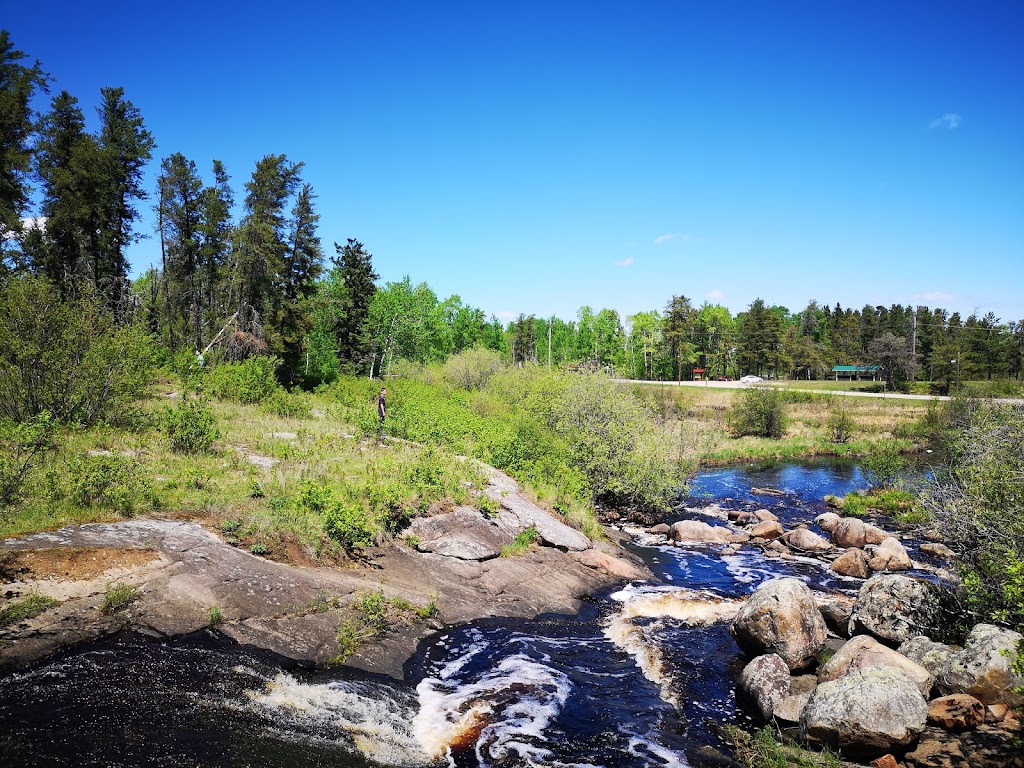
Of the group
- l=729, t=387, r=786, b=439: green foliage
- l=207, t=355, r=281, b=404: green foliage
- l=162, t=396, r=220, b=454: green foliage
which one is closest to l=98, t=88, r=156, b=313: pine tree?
l=207, t=355, r=281, b=404: green foliage

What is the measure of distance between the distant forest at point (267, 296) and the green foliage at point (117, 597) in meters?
11.9

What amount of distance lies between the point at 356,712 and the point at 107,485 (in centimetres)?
768

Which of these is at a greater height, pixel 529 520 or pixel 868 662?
pixel 529 520

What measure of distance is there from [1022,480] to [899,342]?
7830 cm

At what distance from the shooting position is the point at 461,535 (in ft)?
49.5

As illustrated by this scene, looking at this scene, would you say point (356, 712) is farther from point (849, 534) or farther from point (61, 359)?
point (849, 534)

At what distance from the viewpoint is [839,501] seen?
2795 centimetres

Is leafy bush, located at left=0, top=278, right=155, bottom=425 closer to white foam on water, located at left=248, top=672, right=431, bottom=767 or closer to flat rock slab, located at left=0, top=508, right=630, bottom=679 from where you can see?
flat rock slab, located at left=0, top=508, right=630, bottom=679

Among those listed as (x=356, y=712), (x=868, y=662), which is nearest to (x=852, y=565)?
(x=868, y=662)

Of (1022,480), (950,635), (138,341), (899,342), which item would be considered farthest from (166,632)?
(899,342)

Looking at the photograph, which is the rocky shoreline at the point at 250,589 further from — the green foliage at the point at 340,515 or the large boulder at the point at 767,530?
the large boulder at the point at 767,530

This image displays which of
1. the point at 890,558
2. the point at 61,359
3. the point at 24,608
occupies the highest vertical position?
the point at 61,359

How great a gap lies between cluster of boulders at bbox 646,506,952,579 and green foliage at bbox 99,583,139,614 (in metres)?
17.5

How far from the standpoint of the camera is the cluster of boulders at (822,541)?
18.1 m
